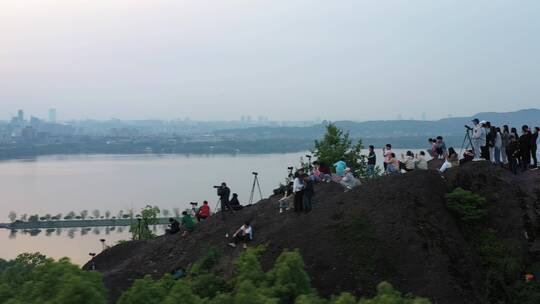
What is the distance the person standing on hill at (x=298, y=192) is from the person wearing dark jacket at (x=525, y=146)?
7.86 meters

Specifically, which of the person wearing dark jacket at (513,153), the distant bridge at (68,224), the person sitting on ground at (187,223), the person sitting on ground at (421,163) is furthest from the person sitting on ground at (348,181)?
the distant bridge at (68,224)

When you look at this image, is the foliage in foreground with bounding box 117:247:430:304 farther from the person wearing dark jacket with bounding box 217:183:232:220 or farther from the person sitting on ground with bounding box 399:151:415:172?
the person sitting on ground with bounding box 399:151:415:172

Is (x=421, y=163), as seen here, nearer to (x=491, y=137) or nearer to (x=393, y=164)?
(x=393, y=164)

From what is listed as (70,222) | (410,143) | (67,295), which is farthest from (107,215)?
(410,143)

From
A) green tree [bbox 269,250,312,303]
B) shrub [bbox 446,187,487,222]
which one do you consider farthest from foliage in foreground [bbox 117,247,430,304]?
shrub [bbox 446,187,487,222]

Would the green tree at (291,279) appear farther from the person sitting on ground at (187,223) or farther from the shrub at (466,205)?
the person sitting on ground at (187,223)

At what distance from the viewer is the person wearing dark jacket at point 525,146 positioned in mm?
18812

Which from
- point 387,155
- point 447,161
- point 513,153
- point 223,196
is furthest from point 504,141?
point 223,196

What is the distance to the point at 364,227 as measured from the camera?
1631cm

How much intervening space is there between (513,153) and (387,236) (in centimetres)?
657

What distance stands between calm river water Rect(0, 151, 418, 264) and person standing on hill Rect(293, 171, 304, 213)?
1885 inches

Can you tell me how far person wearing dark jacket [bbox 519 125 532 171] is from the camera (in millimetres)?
18812

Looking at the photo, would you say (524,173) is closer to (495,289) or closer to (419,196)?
(419,196)

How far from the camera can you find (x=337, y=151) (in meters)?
35.4
